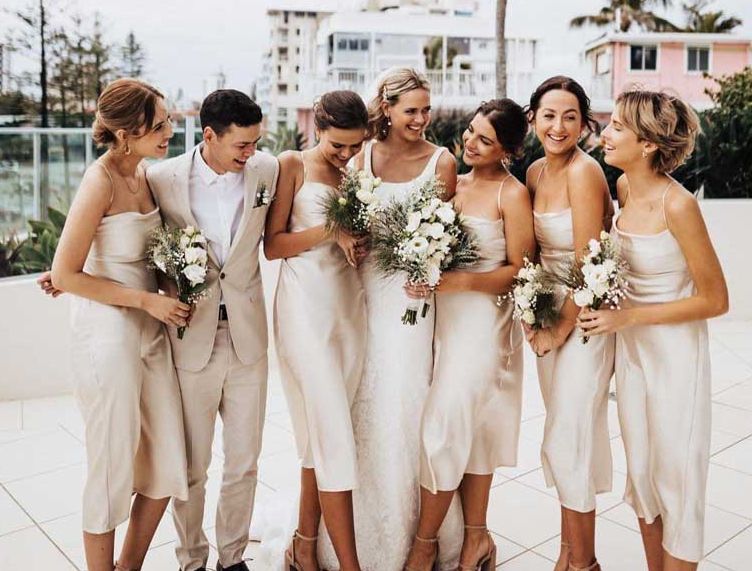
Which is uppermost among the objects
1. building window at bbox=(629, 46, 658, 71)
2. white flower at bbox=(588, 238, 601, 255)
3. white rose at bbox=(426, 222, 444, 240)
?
building window at bbox=(629, 46, 658, 71)

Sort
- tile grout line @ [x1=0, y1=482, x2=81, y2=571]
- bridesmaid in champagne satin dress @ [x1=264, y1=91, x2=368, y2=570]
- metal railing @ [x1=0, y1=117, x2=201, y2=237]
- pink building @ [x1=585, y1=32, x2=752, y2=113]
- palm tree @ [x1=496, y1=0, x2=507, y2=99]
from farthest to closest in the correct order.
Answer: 1. pink building @ [x1=585, y1=32, x2=752, y2=113]
2. palm tree @ [x1=496, y1=0, x2=507, y2=99]
3. metal railing @ [x1=0, y1=117, x2=201, y2=237]
4. tile grout line @ [x1=0, y1=482, x2=81, y2=571]
5. bridesmaid in champagne satin dress @ [x1=264, y1=91, x2=368, y2=570]

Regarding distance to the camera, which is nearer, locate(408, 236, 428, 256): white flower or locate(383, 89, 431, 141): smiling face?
locate(408, 236, 428, 256): white flower

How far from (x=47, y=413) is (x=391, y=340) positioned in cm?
320

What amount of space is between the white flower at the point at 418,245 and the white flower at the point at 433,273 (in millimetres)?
63

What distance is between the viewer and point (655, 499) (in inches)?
107

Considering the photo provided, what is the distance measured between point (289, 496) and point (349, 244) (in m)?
1.58

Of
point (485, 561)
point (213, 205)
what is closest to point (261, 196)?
point (213, 205)

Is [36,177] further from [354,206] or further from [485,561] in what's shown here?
[485,561]

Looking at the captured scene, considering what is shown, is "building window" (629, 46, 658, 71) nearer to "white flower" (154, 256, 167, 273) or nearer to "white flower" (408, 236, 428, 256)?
"white flower" (408, 236, 428, 256)

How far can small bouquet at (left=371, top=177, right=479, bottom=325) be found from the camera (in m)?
2.57

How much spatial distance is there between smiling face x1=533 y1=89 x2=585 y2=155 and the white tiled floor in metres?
1.67

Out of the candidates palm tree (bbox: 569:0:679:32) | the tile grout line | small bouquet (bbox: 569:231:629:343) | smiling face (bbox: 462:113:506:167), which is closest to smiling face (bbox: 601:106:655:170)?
small bouquet (bbox: 569:231:629:343)

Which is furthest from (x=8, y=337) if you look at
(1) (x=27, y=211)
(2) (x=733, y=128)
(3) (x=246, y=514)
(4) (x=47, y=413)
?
(2) (x=733, y=128)

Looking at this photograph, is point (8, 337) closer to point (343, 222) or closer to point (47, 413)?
point (47, 413)
